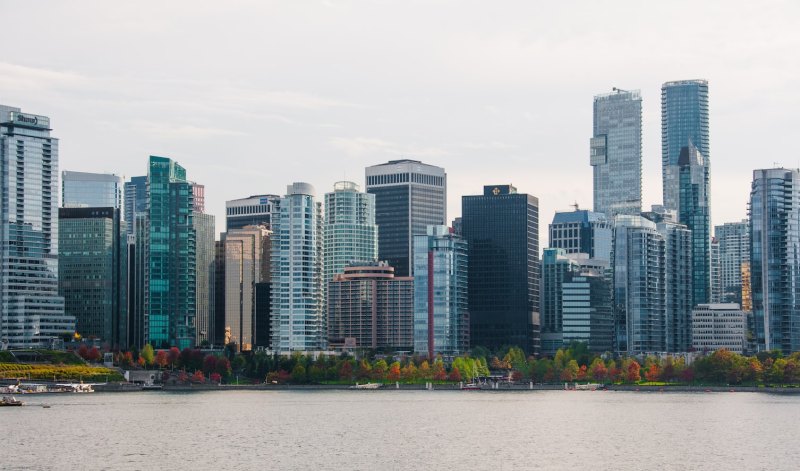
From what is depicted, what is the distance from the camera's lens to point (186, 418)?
196 m

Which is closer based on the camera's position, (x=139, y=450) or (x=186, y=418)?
(x=139, y=450)

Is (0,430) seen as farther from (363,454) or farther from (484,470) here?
(484,470)

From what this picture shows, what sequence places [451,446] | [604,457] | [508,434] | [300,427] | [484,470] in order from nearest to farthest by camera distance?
[484,470] < [604,457] < [451,446] < [508,434] < [300,427]

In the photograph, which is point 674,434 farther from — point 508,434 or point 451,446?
point 451,446

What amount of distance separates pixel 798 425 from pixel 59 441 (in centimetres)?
9391

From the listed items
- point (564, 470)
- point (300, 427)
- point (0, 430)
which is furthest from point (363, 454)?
point (0, 430)

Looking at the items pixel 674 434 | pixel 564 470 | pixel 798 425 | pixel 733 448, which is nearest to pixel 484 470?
pixel 564 470

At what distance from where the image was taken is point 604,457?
141625 millimetres

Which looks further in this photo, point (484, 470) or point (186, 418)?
point (186, 418)

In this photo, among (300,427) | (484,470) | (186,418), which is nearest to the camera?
(484,470)

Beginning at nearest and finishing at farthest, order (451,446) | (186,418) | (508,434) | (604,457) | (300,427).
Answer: (604,457) → (451,446) → (508,434) → (300,427) → (186,418)

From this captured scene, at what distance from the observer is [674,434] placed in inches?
6693

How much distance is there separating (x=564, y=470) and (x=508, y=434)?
38.4 metres

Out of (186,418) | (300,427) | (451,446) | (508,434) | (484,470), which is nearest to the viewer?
(484,470)
